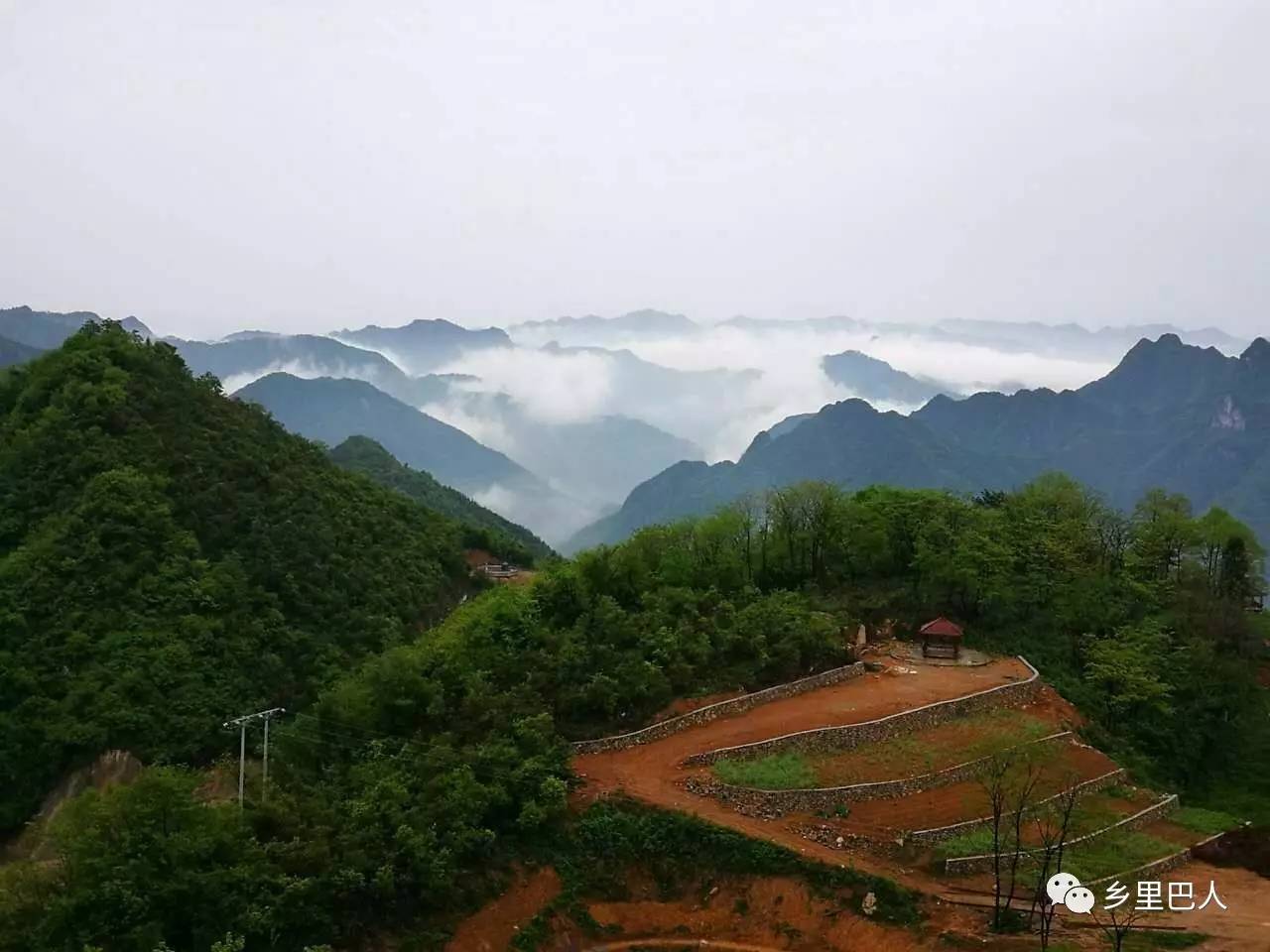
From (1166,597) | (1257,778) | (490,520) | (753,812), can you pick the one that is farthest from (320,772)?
(490,520)

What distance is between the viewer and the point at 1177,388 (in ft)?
508

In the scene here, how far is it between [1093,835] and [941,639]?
9.56 metres

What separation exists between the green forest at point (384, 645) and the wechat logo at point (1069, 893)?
308 cm

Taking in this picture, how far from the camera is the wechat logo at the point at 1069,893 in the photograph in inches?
694

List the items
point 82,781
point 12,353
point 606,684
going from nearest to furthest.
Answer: point 606,684 < point 82,781 < point 12,353

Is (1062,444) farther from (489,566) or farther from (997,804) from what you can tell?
(997,804)

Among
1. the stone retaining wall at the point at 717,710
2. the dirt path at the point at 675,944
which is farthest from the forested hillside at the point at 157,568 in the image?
the dirt path at the point at 675,944

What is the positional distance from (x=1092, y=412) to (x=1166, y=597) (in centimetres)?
13974

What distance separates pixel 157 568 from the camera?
31984 mm

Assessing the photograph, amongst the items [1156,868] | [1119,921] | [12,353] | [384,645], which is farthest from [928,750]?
[12,353]

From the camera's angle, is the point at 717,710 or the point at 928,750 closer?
the point at 928,750

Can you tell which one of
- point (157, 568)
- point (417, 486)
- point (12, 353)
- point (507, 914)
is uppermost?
point (12, 353)

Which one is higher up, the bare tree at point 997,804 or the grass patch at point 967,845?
the bare tree at point 997,804

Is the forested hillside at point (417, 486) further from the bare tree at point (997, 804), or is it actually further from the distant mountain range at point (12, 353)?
the distant mountain range at point (12, 353)
